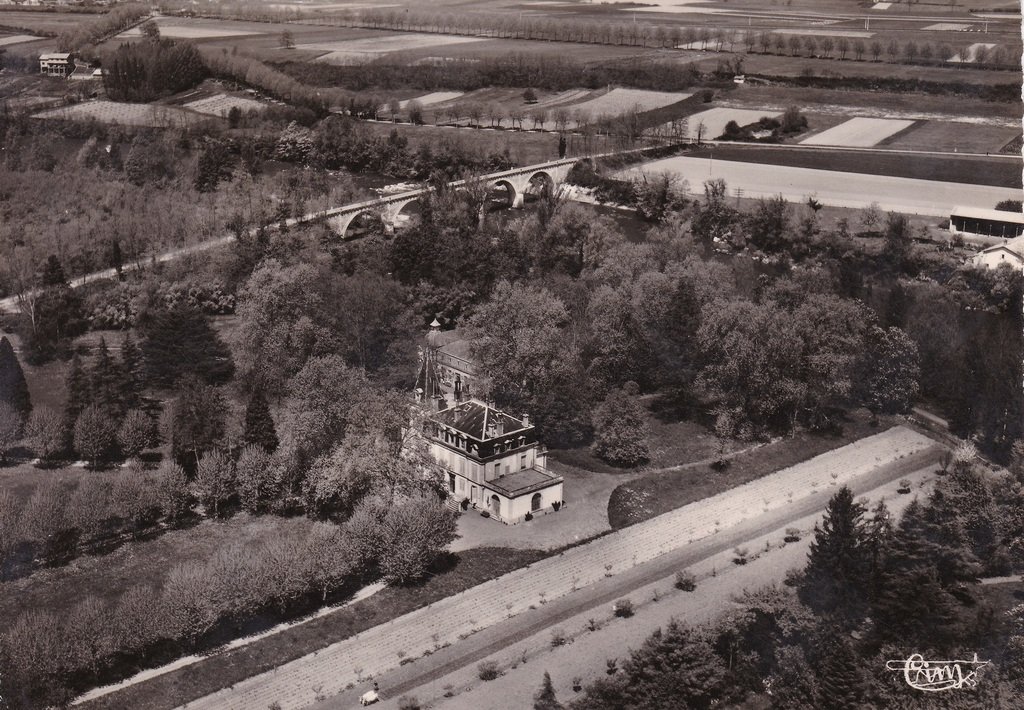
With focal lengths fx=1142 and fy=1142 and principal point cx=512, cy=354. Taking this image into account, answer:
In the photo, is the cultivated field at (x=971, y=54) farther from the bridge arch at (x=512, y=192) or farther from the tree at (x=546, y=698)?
the tree at (x=546, y=698)

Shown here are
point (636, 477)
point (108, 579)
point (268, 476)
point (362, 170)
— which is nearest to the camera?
point (108, 579)

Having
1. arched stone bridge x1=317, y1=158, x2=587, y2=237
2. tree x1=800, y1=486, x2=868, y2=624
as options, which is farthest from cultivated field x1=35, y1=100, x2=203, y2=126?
tree x1=800, y1=486, x2=868, y2=624

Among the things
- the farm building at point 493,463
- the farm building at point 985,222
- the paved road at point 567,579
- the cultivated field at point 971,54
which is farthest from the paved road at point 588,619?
the cultivated field at point 971,54

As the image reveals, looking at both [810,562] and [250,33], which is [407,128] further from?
[810,562]

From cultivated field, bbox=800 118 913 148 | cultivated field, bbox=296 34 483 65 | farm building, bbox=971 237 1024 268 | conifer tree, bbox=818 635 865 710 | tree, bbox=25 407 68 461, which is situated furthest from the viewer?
cultivated field, bbox=296 34 483 65

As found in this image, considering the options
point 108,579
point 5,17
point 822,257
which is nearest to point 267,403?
point 108,579

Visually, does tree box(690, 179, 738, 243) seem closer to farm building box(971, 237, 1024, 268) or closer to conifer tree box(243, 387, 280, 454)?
farm building box(971, 237, 1024, 268)
